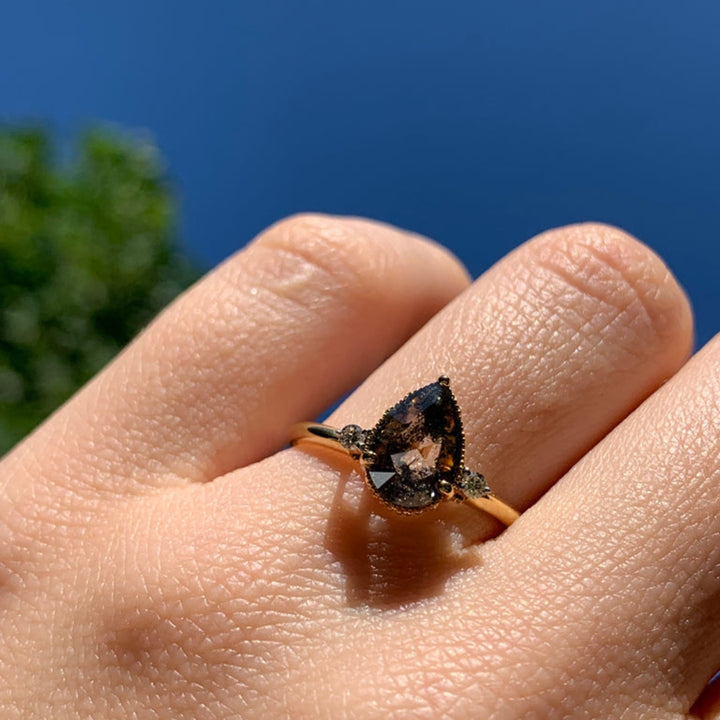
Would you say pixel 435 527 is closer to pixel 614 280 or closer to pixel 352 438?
pixel 352 438


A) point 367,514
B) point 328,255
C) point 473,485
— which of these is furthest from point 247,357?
point 473,485

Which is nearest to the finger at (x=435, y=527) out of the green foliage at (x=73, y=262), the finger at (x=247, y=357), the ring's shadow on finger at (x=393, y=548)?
the ring's shadow on finger at (x=393, y=548)

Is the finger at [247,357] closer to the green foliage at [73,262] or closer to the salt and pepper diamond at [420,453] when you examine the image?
the salt and pepper diamond at [420,453]

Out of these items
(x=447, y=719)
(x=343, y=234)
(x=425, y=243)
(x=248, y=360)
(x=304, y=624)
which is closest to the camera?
(x=447, y=719)

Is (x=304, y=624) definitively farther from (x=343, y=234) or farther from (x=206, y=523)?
(x=343, y=234)

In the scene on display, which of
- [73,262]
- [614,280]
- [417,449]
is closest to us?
[417,449]

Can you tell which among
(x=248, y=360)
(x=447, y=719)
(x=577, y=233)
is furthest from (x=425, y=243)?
(x=447, y=719)
